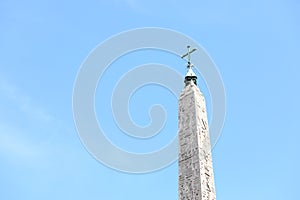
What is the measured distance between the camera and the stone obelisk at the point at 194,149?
57.5ft

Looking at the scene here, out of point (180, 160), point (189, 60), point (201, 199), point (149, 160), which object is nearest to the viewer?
point (201, 199)

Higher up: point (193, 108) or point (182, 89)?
point (182, 89)

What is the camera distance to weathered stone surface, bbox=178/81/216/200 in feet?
57.4

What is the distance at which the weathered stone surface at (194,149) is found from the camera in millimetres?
17500

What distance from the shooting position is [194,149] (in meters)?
18.3

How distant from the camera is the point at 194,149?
18297 mm

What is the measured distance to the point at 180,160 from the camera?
731 inches

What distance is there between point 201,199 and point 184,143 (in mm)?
2332

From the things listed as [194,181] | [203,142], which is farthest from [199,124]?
[194,181]

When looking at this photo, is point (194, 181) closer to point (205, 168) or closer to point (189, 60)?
point (205, 168)

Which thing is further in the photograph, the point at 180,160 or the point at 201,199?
the point at 180,160

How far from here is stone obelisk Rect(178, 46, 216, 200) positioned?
17.5 meters

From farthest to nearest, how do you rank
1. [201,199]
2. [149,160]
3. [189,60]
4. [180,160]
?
1. [189,60]
2. [149,160]
3. [180,160]
4. [201,199]

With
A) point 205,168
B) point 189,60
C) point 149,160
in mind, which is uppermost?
point 189,60
